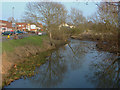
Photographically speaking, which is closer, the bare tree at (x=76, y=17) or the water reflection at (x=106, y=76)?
the water reflection at (x=106, y=76)

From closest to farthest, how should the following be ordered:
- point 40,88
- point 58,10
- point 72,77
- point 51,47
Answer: point 40,88 < point 72,77 < point 51,47 < point 58,10

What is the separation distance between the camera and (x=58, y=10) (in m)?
27.9

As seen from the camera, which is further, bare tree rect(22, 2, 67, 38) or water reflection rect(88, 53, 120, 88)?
bare tree rect(22, 2, 67, 38)

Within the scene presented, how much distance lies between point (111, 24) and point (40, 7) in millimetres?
13365

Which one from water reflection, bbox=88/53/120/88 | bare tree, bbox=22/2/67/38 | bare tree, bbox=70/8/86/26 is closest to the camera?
water reflection, bbox=88/53/120/88

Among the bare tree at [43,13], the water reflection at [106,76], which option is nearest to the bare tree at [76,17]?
the bare tree at [43,13]

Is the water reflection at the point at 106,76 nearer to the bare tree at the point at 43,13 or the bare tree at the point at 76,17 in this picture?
the bare tree at the point at 43,13

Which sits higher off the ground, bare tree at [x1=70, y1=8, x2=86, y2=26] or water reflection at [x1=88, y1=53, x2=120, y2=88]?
bare tree at [x1=70, y1=8, x2=86, y2=26]

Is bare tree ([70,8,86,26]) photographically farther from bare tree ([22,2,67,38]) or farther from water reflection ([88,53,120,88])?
water reflection ([88,53,120,88])

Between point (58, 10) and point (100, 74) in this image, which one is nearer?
point (100, 74)

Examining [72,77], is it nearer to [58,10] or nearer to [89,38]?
[58,10]

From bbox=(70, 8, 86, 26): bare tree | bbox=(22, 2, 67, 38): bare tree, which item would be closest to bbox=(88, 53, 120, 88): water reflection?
bbox=(22, 2, 67, 38): bare tree

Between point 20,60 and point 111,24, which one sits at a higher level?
point 111,24

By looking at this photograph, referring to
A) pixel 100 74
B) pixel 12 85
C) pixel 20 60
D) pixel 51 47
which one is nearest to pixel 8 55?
pixel 20 60
